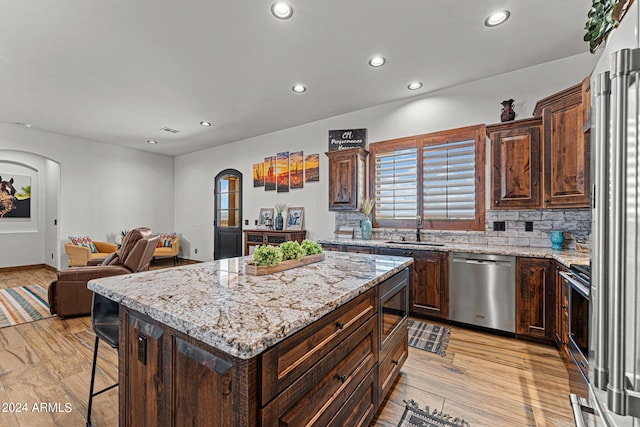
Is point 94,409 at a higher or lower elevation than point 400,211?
lower

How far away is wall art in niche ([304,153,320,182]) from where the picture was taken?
502cm

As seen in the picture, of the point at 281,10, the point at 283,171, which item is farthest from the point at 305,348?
the point at 283,171

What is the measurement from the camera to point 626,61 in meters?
0.65

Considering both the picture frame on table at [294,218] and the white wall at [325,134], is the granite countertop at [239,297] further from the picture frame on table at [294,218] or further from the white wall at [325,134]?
the picture frame on table at [294,218]

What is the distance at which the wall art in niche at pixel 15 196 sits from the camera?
6.23 meters

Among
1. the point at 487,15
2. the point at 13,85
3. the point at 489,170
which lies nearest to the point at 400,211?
the point at 489,170

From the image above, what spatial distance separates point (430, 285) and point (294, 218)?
9.37 ft

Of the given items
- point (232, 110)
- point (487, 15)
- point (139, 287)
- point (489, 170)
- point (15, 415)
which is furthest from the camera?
point (232, 110)

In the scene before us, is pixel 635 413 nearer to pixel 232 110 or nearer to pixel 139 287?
pixel 139 287

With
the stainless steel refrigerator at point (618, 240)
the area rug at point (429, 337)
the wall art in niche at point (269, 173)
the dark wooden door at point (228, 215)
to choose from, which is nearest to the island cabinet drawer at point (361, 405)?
the stainless steel refrigerator at point (618, 240)

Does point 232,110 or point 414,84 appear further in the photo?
point 232,110

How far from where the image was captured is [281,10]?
90.4 inches

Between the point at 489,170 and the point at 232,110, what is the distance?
3886 mm

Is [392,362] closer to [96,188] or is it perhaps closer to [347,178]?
[347,178]
